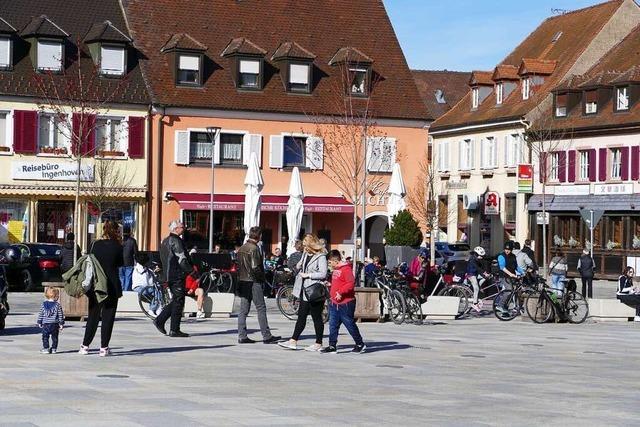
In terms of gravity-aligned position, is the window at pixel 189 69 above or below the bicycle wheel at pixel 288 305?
above

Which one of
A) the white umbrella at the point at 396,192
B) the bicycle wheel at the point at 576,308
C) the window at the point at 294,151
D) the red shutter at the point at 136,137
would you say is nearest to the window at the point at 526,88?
the window at the point at 294,151

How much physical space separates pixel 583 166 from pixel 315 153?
50.4ft

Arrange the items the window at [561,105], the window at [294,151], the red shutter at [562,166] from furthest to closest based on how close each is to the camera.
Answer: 1. the window at [561,105]
2. the red shutter at [562,166]
3. the window at [294,151]

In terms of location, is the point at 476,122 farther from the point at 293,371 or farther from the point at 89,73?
the point at 293,371

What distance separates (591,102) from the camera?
68062 mm

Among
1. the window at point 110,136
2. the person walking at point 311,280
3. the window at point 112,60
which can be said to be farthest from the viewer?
the window at point 112,60

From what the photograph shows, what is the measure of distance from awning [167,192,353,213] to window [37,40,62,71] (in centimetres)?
626

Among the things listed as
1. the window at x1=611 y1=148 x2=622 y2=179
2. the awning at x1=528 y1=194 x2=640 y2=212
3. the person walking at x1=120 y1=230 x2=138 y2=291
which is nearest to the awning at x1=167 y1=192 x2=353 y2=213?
the awning at x1=528 y1=194 x2=640 y2=212

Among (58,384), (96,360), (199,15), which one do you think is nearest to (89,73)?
(199,15)

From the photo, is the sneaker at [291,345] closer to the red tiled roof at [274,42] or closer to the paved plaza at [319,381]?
the paved plaza at [319,381]

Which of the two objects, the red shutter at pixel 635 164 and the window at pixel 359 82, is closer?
the window at pixel 359 82

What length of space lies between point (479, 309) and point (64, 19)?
89.3 feet

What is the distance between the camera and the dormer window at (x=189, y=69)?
186 feet

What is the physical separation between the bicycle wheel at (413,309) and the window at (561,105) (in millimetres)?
42145
